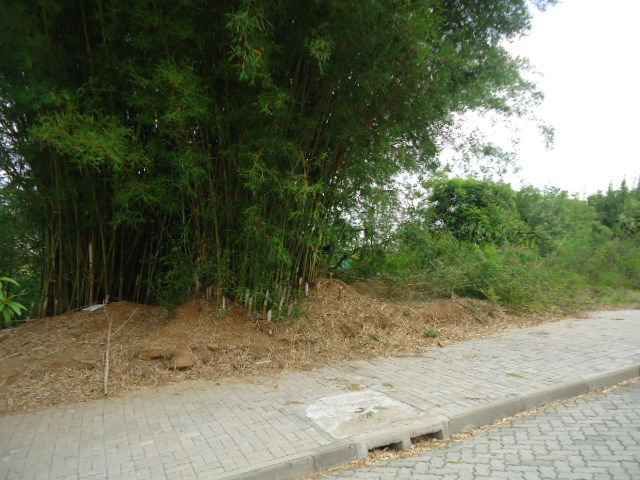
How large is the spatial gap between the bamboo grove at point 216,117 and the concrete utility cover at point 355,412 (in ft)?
6.10

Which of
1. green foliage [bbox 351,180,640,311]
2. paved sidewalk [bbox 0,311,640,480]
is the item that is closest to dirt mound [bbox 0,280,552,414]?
paved sidewalk [bbox 0,311,640,480]

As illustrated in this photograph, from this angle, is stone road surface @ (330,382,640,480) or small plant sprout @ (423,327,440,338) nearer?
stone road surface @ (330,382,640,480)

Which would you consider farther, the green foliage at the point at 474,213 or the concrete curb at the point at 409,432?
the green foliage at the point at 474,213

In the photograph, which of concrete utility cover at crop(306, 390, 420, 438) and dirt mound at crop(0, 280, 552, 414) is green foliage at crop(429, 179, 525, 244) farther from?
concrete utility cover at crop(306, 390, 420, 438)

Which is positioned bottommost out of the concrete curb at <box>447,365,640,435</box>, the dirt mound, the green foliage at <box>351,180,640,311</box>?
the concrete curb at <box>447,365,640,435</box>

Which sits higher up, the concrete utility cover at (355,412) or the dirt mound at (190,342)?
the dirt mound at (190,342)

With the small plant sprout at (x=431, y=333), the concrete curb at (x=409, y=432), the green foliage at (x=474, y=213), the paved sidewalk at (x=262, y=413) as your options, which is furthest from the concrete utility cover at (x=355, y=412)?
the green foliage at (x=474, y=213)

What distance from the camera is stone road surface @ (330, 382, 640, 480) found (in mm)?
3020

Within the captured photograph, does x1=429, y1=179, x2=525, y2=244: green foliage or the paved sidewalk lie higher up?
x1=429, y1=179, x2=525, y2=244: green foliage

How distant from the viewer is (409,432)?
11.8ft

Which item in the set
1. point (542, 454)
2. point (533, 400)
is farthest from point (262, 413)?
point (533, 400)

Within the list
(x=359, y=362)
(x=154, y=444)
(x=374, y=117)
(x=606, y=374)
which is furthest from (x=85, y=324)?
(x=606, y=374)

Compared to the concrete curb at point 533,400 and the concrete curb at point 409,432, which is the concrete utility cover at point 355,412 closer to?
the concrete curb at point 409,432

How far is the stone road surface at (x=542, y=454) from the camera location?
9.91ft
